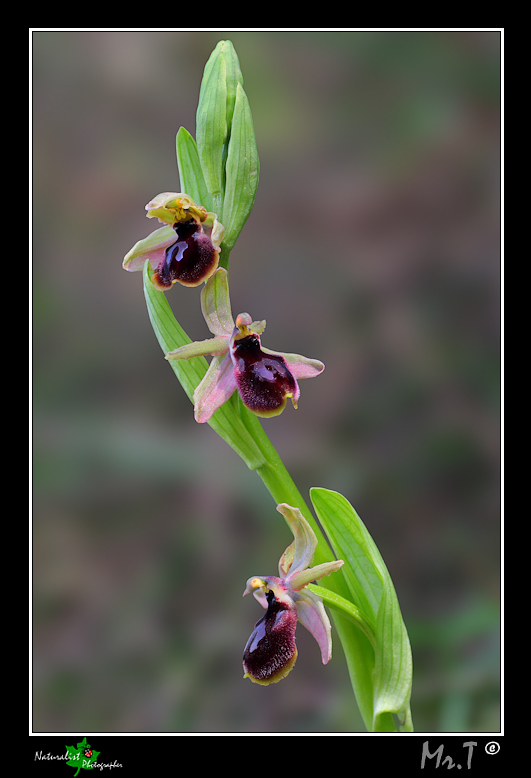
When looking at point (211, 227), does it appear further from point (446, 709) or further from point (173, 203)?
point (446, 709)

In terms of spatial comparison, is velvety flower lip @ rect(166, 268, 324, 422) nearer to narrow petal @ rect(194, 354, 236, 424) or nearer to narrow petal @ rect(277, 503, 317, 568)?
narrow petal @ rect(194, 354, 236, 424)

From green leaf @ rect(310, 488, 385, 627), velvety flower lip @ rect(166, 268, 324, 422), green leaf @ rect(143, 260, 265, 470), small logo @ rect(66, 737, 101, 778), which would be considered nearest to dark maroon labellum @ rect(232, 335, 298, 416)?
velvety flower lip @ rect(166, 268, 324, 422)

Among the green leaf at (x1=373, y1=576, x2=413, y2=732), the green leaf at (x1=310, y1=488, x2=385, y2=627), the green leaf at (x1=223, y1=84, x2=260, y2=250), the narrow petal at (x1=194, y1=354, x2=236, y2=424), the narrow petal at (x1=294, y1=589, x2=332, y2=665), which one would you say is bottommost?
the green leaf at (x1=373, y1=576, x2=413, y2=732)

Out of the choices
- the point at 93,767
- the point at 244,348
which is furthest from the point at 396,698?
the point at 244,348

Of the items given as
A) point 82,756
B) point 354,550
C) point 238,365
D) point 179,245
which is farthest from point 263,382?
point 82,756

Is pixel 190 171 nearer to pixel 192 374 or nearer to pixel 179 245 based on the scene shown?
pixel 179 245

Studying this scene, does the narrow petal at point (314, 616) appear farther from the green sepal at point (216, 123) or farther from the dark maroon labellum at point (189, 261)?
the green sepal at point (216, 123)

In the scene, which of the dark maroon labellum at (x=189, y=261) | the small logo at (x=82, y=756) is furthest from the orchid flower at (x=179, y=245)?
the small logo at (x=82, y=756)
